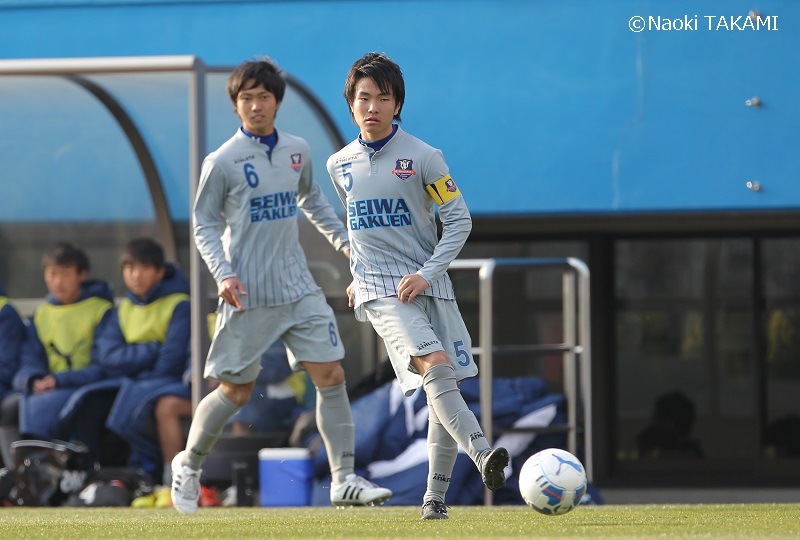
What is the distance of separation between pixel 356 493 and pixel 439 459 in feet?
2.88

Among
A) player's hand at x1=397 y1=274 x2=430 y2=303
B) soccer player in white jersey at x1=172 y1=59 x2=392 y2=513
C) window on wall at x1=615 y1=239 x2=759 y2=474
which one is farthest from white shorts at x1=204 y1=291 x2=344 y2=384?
window on wall at x1=615 y1=239 x2=759 y2=474

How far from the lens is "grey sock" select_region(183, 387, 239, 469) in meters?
6.47

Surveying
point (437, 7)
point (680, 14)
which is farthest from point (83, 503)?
point (680, 14)

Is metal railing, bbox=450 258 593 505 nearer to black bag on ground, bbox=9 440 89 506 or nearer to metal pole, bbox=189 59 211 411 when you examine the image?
metal pole, bbox=189 59 211 411

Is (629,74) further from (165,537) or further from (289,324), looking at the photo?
(165,537)

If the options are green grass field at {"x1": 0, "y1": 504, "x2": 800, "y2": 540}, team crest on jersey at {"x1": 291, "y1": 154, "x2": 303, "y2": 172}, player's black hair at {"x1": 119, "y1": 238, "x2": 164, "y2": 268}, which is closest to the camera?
green grass field at {"x1": 0, "y1": 504, "x2": 800, "y2": 540}

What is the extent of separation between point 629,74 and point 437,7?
1.50 metres

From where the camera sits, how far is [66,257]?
9609 mm

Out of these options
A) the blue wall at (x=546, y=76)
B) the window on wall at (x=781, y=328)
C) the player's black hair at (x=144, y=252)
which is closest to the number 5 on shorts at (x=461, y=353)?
the player's black hair at (x=144, y=252)

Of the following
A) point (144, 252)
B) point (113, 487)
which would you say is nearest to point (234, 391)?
point (113, 487)

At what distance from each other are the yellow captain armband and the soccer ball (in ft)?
3.32

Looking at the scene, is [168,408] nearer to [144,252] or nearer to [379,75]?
[144,252]

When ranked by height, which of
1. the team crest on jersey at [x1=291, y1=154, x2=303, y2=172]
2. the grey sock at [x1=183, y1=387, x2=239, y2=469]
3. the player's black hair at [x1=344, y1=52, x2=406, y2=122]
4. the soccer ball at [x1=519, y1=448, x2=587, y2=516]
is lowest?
the soccer ball at [x1=519, y1=448, x2=587, y2=516]

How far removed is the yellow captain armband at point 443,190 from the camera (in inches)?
215
